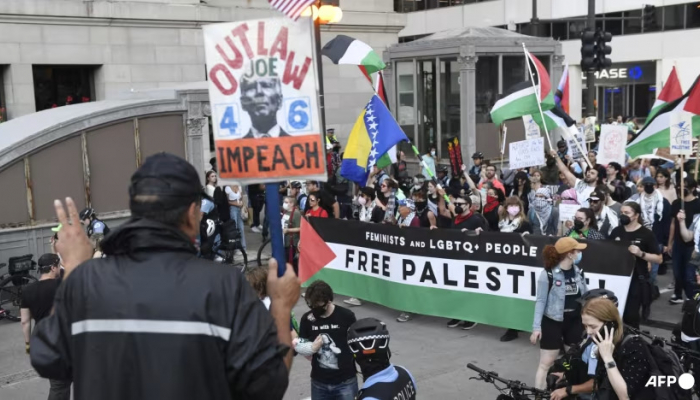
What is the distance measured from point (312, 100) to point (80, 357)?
1694 mm

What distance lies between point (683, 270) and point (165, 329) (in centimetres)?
956

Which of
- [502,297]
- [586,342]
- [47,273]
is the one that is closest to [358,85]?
[502,297]

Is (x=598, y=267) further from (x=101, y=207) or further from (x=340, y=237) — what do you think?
(x=101, y=207)

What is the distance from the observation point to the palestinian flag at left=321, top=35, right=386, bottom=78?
39.5ft

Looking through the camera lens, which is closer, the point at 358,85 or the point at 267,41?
the point at 267,41

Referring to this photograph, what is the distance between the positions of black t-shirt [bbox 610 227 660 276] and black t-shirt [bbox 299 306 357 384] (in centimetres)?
412

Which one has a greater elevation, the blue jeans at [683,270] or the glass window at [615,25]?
the glass window at [615,25]

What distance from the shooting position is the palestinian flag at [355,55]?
1203cm

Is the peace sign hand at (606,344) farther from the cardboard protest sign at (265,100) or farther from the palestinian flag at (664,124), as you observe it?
the palestinian flag at (664,124)

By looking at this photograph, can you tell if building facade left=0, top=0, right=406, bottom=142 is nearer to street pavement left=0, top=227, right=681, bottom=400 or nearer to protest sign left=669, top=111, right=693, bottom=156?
street pavement left=0, top=227, right=681, bottom=400

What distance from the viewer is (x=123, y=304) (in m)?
2.25

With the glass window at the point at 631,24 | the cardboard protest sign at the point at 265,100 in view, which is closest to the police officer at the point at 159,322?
the cardboard protest sign at the point at 265,100

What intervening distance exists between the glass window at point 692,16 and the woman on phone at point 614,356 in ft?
120

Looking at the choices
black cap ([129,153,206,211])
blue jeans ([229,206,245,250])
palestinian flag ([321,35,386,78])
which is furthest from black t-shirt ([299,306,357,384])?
blue jeans ([229,206,245,250])
